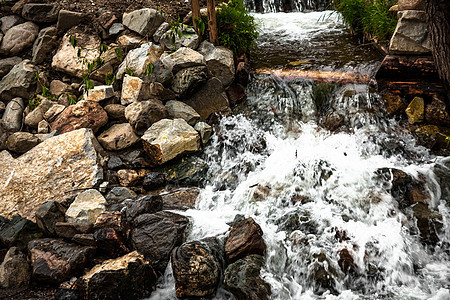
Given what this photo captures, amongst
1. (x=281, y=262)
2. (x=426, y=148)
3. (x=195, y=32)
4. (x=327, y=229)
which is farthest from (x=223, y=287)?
(x=195, y=32)

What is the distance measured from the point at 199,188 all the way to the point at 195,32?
3437mm

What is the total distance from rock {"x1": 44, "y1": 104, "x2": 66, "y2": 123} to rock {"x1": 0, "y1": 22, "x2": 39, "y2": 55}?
7.16 feet

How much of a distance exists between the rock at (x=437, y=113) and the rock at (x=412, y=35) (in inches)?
32.7

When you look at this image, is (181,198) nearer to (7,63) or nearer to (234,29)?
(234,29)

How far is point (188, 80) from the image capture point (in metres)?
5.74

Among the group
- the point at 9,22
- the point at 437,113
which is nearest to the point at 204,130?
the point at 437,113

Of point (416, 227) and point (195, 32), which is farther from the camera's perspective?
point (195, 32)

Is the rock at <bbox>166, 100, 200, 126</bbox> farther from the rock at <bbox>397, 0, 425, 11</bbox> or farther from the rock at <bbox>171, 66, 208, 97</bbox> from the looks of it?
the rock at <bbox>397, 0, 425, 11</bbox>

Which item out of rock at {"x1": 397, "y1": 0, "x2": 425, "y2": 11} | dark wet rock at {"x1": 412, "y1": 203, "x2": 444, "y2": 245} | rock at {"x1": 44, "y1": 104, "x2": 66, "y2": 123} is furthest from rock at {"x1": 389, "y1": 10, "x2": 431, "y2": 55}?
rock at {"x1": 44, "y1": 104, "x2": 66, "y2": 123}

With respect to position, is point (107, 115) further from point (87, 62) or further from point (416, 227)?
point (416, 227)

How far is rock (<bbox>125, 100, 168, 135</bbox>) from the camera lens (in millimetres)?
5293

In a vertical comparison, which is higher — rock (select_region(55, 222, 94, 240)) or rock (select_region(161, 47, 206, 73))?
rock (select_region(161, 47, 206, 73))

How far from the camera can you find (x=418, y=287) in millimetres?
3338

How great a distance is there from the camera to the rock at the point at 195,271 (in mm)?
3289
